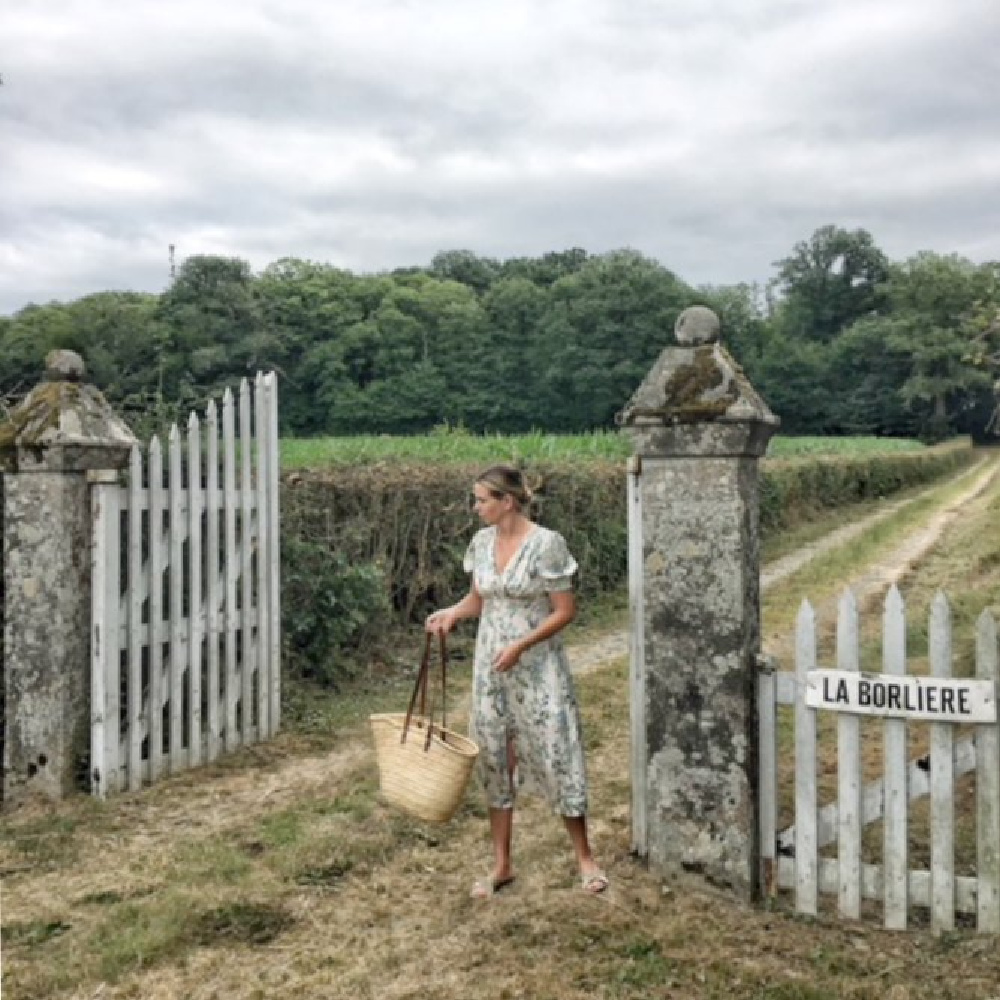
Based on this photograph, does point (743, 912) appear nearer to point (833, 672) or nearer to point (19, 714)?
point (833, 672)

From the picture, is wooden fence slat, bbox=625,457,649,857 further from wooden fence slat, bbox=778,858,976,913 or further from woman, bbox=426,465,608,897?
wooden fence slat, bbox=778,858,976,913

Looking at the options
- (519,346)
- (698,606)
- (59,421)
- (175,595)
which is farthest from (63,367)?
(519,346)

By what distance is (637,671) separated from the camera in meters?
4.48

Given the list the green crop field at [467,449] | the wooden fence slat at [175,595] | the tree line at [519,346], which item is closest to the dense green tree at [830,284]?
the tree line at [519,346]

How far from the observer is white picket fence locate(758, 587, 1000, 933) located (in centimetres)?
374

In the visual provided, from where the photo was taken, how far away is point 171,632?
5977 mm

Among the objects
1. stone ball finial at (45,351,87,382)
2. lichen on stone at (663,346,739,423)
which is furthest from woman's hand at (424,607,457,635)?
stone ball finial at (45,351,87,382)

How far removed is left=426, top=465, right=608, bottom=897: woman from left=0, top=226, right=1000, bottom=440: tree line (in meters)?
51.6

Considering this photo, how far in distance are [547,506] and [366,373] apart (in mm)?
57328

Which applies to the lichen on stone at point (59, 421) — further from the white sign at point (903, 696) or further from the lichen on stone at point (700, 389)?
the white sign at point (903, 696)

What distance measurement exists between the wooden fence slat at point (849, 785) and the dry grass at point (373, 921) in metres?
0.13

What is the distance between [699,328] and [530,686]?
1.76 meters

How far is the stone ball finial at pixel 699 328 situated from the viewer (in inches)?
175

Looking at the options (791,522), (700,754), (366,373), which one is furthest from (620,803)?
(366,373)
